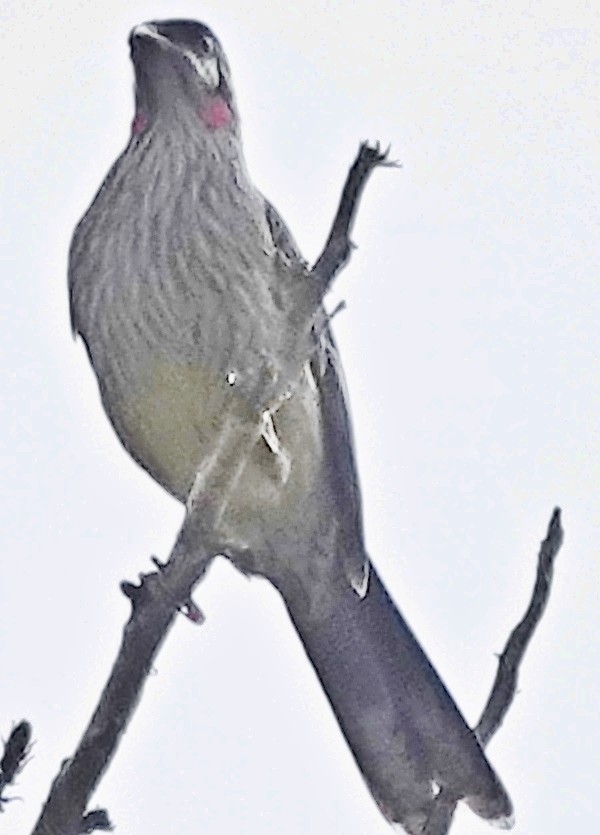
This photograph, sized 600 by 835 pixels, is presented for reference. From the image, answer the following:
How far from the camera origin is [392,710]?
16.3 feet

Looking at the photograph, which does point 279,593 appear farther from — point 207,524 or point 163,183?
point 207,524

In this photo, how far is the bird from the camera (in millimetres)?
5012

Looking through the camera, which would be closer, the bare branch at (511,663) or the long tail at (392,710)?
the bare branch at (511,663)

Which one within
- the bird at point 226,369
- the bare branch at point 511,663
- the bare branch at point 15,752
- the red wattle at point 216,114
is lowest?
the bare branch at point 15,752

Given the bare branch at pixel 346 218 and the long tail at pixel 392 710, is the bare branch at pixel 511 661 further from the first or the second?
the long tail at pixel 392 710

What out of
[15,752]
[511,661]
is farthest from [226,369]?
[15,752]

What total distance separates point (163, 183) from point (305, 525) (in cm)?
105

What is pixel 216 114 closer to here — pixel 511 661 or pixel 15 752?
pixel 511 661

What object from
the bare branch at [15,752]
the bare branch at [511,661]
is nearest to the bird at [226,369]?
the bare branch at [511,661]

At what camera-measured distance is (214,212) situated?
17.5 feet

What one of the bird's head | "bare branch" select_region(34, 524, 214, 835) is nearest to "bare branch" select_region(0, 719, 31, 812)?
"bare branch" select_region(34, 524, 214, 835)

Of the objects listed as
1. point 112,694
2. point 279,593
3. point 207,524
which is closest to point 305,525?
point 279,593

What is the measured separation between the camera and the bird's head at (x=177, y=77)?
18.1 ft

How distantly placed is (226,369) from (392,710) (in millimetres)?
999
